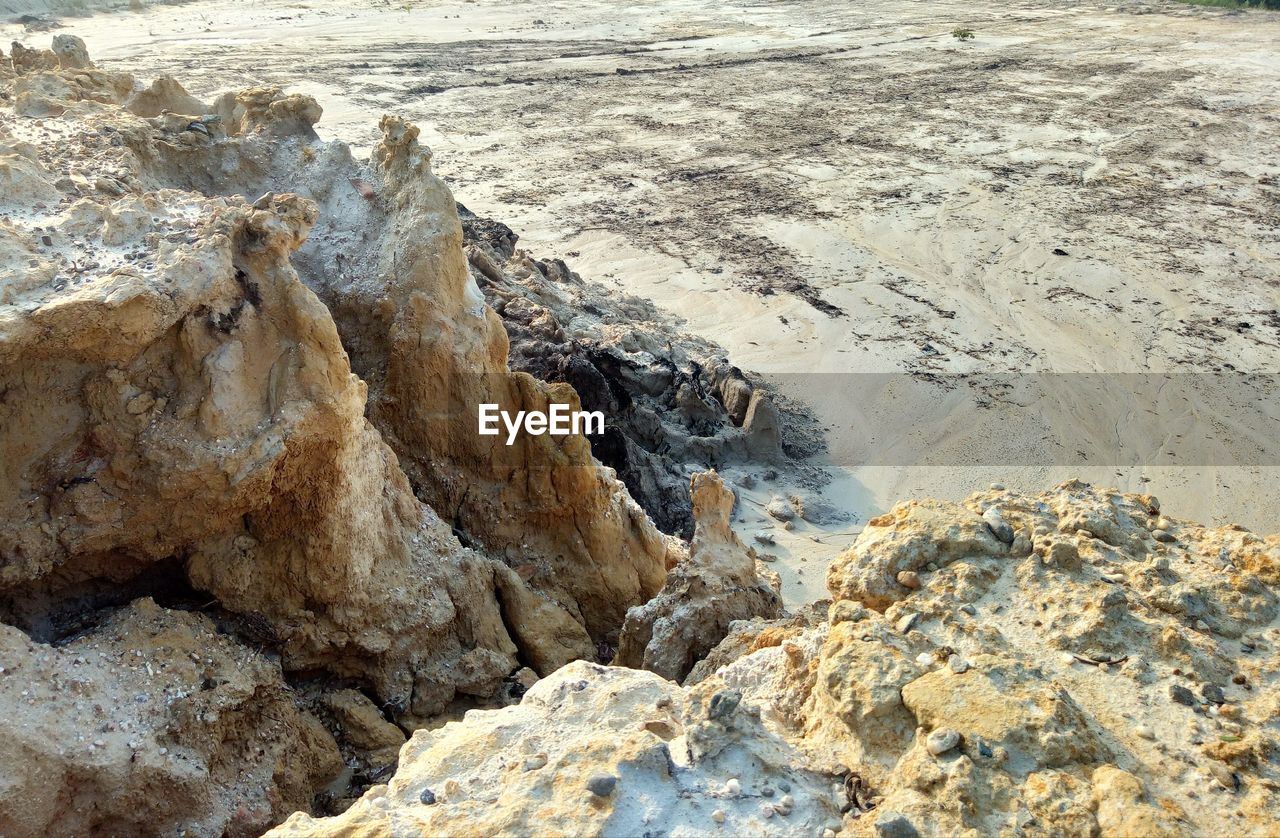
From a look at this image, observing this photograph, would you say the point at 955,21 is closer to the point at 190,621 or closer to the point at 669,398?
→ the point at 669,398

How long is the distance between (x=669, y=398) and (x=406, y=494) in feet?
13.4

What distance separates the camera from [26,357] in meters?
2.71

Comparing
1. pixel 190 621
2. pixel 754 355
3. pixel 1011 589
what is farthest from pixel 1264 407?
pixel 190 621

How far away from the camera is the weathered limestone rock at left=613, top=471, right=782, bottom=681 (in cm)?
346

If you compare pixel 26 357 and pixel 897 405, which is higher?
pixel 26 357

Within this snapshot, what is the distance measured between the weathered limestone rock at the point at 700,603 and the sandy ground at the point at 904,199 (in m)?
2.15

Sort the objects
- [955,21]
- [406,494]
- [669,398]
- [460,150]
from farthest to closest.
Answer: [955,21] < [460,150] < [669,398] < [406,494]

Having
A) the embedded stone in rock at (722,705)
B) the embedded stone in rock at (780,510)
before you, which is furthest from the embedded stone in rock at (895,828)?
the embedded stone in rock at (780,510)

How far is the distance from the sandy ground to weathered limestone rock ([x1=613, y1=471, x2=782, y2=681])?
2146 mm

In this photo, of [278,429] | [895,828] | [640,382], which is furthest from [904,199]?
[895,828]

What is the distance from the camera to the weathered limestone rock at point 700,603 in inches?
136

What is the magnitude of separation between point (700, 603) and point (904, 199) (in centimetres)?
979

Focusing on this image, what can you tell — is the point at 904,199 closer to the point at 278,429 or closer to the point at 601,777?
the point at 278,429

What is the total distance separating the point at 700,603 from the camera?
362 centimetres
